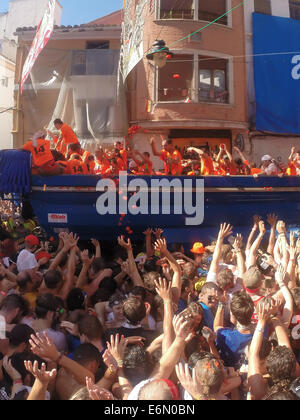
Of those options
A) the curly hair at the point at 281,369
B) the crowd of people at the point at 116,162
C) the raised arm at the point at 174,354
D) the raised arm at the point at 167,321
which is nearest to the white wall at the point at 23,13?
the crowd of people at the point at 116,162

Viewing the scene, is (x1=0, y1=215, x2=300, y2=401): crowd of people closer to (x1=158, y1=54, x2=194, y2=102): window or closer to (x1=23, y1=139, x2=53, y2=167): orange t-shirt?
(x1=23, y1=139, x2=53, y2=167): orange t-shirt

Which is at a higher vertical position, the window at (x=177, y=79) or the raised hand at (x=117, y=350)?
the window at (x=177, y=79)

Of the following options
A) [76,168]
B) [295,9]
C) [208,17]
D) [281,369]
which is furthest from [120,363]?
[295,9]

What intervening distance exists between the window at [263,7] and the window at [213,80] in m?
2.52

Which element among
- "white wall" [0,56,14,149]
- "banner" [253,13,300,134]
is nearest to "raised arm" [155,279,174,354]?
"banner" [253,13,300,134]

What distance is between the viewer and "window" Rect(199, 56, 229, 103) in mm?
13516

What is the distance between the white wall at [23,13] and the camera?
1819cm

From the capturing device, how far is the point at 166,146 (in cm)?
738

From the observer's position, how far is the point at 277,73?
13.8 metres

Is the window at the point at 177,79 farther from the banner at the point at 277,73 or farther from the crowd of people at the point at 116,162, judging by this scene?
the crowd of people at the point at 116,162

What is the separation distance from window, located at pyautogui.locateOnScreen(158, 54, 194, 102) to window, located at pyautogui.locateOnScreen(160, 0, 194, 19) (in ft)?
4.95

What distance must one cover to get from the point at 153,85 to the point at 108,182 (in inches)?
308
